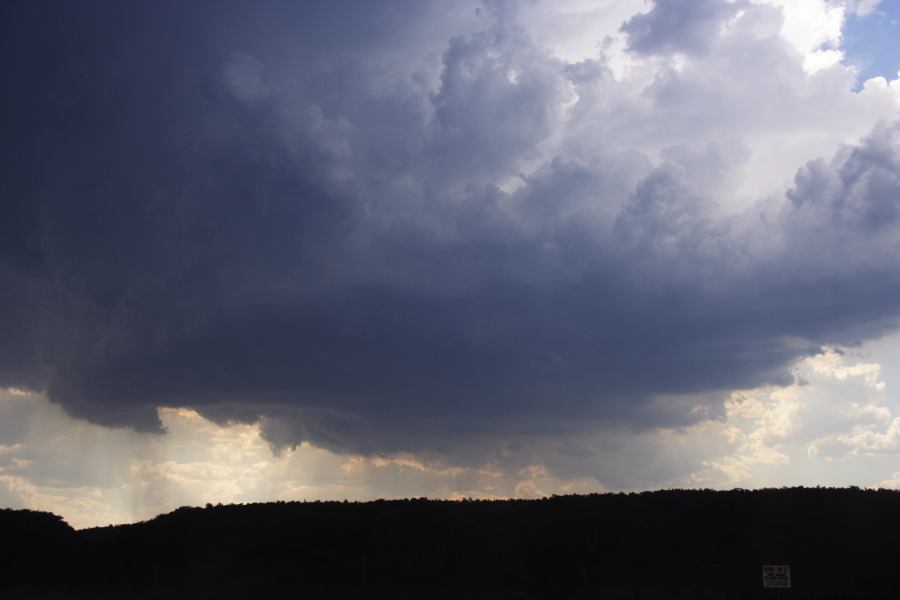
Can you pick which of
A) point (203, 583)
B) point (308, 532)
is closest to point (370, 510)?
point (308, 532)

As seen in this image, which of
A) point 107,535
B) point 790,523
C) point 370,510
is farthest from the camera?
point 107,535

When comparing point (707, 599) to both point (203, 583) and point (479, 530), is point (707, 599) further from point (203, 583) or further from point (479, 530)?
point (203, 583)

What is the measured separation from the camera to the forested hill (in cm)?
5103

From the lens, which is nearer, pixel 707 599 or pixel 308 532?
pixel 707 599

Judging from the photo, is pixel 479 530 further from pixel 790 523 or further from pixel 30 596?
pixel 30 596

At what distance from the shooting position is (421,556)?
184ft

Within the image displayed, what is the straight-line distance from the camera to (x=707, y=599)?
44312 mm

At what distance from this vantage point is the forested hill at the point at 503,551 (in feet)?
167

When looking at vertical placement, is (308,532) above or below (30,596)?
above

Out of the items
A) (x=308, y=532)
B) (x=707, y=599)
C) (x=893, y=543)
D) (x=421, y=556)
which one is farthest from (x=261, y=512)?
(x=893, y=543)

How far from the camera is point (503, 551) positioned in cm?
5669

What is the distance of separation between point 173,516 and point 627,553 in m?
36.9

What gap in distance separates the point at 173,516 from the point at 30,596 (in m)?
12.6

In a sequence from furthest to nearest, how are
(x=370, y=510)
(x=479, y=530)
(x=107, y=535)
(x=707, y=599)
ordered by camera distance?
(x=107, y=535) < (x=370, y=510) < (x=479, y=530) < (x=707, y=599)
